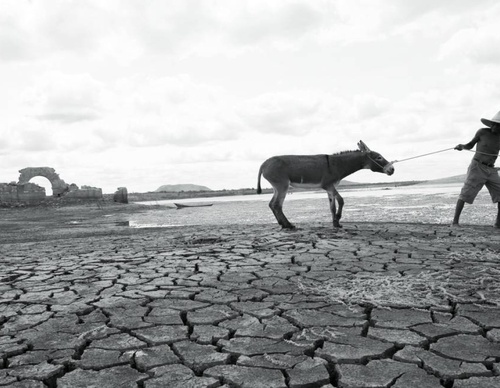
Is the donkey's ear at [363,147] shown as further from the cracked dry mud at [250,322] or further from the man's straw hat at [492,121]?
the cracked dry mud at [250,322]

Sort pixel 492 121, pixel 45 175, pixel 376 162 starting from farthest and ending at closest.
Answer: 1. pixel 45 175
2. pixel 376 162
3. pixel 492 121

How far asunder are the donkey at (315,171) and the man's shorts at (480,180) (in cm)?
150

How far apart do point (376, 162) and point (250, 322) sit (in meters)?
6.68

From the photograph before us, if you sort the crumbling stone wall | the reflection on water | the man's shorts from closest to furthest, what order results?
the man's shorts, the reflection on water, the crumbling stone wall

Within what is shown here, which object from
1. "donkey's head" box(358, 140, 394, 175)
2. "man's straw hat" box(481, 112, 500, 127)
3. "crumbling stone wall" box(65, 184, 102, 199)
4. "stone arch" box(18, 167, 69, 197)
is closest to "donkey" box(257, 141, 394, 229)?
"donkey's head" box(358, 140, 394, 175)

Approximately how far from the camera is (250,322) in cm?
346

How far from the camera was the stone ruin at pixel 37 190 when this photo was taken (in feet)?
101

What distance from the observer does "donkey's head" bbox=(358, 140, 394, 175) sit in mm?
9172

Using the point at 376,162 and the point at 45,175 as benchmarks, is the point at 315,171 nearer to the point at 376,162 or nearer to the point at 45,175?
the point at 376,162

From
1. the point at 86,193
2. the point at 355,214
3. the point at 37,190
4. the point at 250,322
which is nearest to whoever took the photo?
the point at 250,322

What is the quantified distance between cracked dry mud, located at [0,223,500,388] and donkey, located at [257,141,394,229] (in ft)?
8.54

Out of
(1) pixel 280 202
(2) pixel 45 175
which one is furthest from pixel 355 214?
(2) pixel 45 175

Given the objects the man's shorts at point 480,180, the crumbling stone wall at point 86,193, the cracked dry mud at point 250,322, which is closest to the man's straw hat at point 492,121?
the man's shorts at point 480,180

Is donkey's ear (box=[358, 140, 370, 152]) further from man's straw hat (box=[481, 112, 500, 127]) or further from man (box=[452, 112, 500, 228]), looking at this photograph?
man's straw hat (box=[481, 112, 500, 127])
